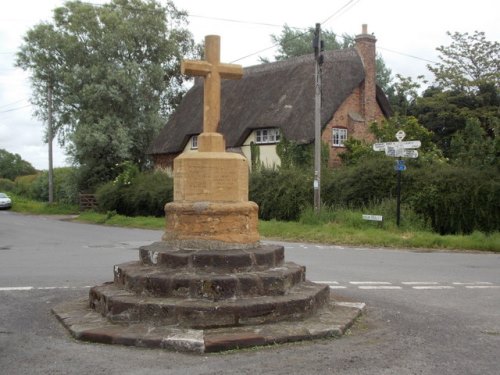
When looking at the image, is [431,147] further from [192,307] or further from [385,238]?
[192,307]

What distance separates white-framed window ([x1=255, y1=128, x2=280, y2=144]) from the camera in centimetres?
3030

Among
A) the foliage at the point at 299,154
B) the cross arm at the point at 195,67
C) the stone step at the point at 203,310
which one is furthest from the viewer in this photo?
the foliage at the point at 299,154

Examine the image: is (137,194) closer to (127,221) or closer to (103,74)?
(127,221)

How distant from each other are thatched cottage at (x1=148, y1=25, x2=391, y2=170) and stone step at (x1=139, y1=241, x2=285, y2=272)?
21500 mm

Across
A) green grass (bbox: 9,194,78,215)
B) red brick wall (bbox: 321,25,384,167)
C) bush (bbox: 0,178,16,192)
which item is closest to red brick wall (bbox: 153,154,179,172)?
green grass (bbox: 9,194,78,215)

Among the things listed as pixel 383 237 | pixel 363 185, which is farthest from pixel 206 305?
pixel 363 185

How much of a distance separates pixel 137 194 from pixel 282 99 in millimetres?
9585

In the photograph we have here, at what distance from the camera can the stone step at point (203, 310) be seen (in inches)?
222

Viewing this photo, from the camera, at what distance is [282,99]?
31.0m

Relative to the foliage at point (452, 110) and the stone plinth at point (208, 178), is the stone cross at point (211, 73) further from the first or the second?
the foliage at point (452, 110)

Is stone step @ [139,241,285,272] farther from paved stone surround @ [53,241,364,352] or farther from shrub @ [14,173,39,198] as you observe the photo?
shrub @ [14,173,39,198]

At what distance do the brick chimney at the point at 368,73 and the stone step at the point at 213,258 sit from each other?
25.2 metres

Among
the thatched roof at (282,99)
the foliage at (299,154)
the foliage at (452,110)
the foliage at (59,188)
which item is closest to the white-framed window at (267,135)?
the thatched roof at (282,99)

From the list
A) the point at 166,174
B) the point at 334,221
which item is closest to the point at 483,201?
the point at 334,221
